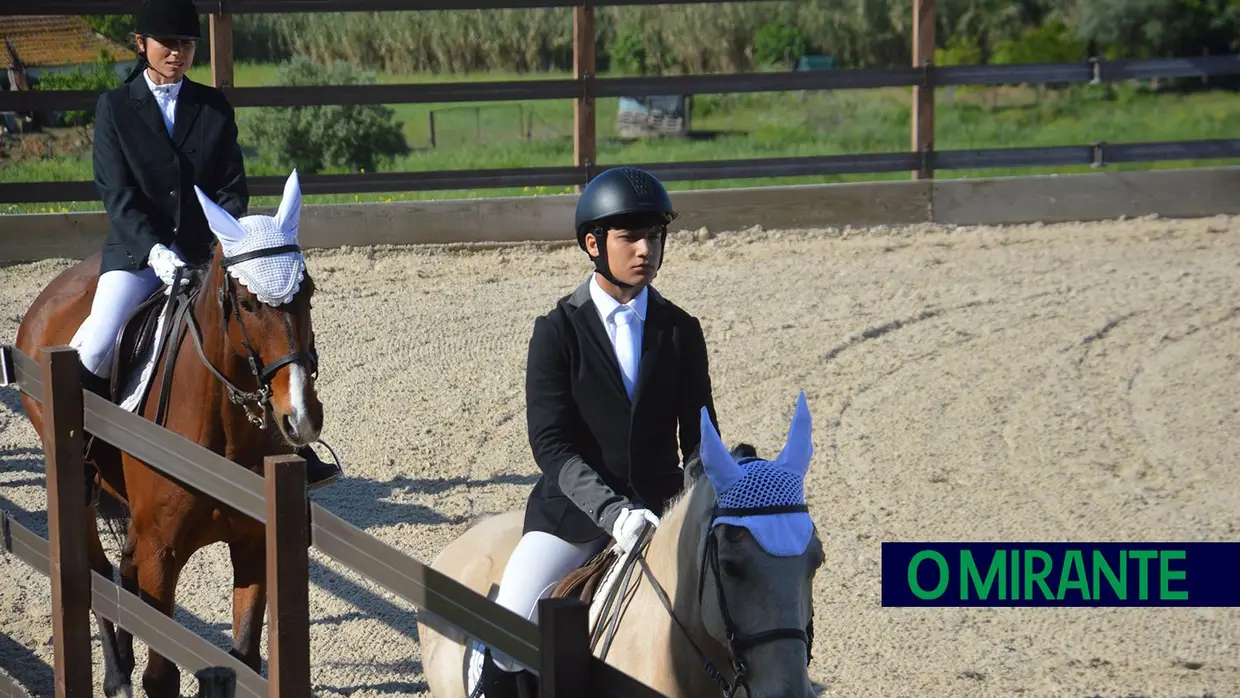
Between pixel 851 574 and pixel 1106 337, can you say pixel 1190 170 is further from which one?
pixel 851 574

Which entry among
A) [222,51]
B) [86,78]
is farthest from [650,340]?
[86,78]

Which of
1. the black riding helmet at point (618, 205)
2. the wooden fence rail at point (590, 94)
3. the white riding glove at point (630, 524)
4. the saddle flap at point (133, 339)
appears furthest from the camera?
the wooden fence rail at point (590, 94)

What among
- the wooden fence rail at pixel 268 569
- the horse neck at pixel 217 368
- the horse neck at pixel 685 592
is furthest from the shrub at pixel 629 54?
the horse neck at pixel 685 592

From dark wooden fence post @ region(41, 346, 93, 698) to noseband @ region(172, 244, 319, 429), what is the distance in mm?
724

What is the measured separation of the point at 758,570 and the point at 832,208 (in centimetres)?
905

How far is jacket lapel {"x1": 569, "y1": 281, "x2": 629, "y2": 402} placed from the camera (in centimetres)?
353

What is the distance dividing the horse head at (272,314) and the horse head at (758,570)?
187 cm

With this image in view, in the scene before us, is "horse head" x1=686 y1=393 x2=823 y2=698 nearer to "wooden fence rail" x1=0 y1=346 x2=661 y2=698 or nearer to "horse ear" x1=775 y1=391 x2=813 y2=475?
"horse ear" x1=775 y1=391 x2=813 y2=475

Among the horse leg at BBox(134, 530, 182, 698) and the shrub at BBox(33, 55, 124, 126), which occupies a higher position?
the shrub at BBox(33, 55, 124, 126)

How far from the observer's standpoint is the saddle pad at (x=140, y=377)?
193 inches

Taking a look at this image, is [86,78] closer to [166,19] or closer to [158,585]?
[166,19]

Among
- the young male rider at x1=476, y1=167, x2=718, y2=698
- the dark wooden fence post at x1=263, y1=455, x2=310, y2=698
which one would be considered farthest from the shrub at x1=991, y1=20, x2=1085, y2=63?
the dark wooden fence post at x1=263, y1=455, x2=310, y2=698

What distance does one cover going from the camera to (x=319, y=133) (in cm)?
1496

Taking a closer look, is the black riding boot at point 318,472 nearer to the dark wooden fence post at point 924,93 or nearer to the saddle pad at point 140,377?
the saddle pad at point 140,377
